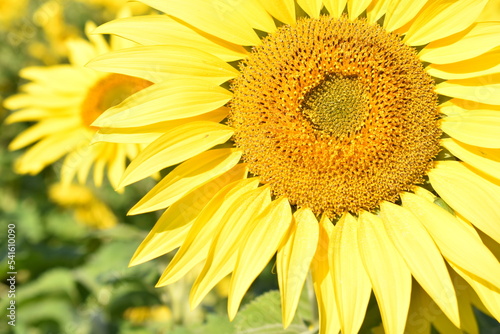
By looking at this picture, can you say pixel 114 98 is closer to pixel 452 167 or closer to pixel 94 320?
pixel 94 320

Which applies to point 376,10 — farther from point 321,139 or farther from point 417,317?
point 417,317

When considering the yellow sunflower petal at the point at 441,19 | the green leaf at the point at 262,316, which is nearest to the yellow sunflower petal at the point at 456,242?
the yellow sunflower petal at the point at 441,19

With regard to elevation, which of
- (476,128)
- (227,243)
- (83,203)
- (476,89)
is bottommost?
(83,203)

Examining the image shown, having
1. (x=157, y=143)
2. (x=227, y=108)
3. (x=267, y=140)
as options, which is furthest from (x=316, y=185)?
(x=157, y=143)

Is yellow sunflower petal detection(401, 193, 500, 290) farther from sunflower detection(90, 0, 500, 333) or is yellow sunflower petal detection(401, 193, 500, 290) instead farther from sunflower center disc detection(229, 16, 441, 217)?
sunflower center disc detection(229, 16, 441, 217)

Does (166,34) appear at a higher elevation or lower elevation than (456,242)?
higher

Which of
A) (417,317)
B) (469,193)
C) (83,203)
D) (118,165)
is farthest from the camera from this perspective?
(83,203)

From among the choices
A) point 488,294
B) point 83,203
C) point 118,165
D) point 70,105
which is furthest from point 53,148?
point 488,294

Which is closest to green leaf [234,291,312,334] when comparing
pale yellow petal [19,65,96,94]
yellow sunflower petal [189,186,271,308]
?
yellow sunflower petal [189,186,271,308]
